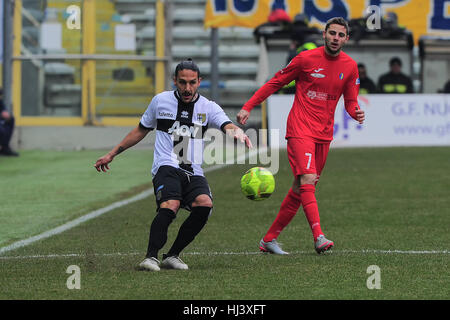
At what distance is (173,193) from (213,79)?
56.0 ft

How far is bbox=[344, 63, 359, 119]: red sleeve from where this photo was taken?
911 centimetres

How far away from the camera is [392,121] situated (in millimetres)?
22422

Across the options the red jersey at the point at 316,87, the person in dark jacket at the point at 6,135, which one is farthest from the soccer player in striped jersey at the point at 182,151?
the person in dark jacket at the point at 6,135

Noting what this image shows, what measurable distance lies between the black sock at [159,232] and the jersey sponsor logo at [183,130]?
0.63 meters

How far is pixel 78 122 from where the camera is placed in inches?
994

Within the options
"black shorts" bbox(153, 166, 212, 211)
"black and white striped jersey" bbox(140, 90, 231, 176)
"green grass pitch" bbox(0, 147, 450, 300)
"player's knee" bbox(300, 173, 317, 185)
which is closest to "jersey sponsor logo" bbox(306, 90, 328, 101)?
"player's knee" bbox(300, 173, 317, 185)

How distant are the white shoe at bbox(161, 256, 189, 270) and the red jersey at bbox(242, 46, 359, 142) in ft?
5.61

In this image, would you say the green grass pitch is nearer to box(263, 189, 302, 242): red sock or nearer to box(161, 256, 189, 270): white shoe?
box(161, 256, 189, 270): white shoe

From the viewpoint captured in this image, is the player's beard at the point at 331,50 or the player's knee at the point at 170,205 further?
the player's beard at the point at 331,50

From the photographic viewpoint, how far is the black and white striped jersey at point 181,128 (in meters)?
8.14

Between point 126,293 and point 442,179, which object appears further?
point 442,179

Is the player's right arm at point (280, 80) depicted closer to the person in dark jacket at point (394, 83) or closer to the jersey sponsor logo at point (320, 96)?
the jersey sponsor logo at point (320, 96)
